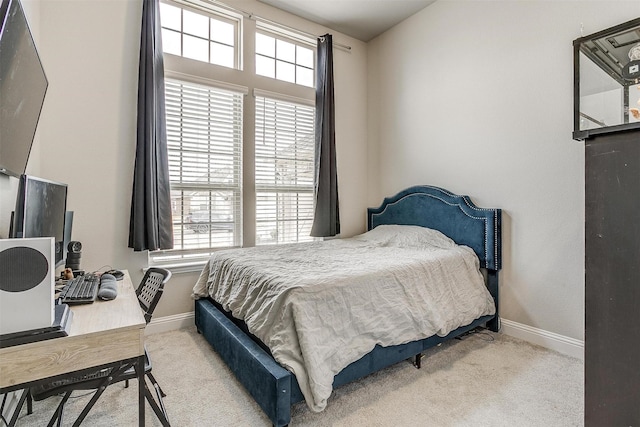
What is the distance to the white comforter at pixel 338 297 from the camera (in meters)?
1.60

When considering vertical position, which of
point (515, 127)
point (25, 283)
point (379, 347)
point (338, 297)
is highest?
point (515, 127)

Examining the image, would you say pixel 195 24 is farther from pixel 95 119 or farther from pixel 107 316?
pixel 107 316

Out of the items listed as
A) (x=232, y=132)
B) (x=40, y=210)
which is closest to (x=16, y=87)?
(x=40, y=210)

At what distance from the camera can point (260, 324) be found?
68.5 inches

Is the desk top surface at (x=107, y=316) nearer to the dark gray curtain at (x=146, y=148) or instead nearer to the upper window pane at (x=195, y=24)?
the dark gray curtain at (x=146, y=148)

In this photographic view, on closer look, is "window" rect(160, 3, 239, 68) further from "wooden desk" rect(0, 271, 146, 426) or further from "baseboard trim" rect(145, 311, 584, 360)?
"wooden desk" rect(0, 271, 146, 426)

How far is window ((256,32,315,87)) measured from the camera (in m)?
3.49

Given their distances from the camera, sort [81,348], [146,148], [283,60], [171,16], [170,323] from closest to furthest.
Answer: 1. [81,348]
2. [146,148]
3. [170,323]
4. [171,16]
5. [283,60]

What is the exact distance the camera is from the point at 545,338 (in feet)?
8.27

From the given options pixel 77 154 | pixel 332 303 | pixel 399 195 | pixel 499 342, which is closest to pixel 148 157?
pixel 77 154

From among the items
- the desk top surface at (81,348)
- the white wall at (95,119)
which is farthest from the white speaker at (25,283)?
the white wall at (95,119)

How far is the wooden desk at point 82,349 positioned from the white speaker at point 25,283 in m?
0.07

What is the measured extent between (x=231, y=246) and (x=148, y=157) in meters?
1.16

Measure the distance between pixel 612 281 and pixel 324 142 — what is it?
121 inches
